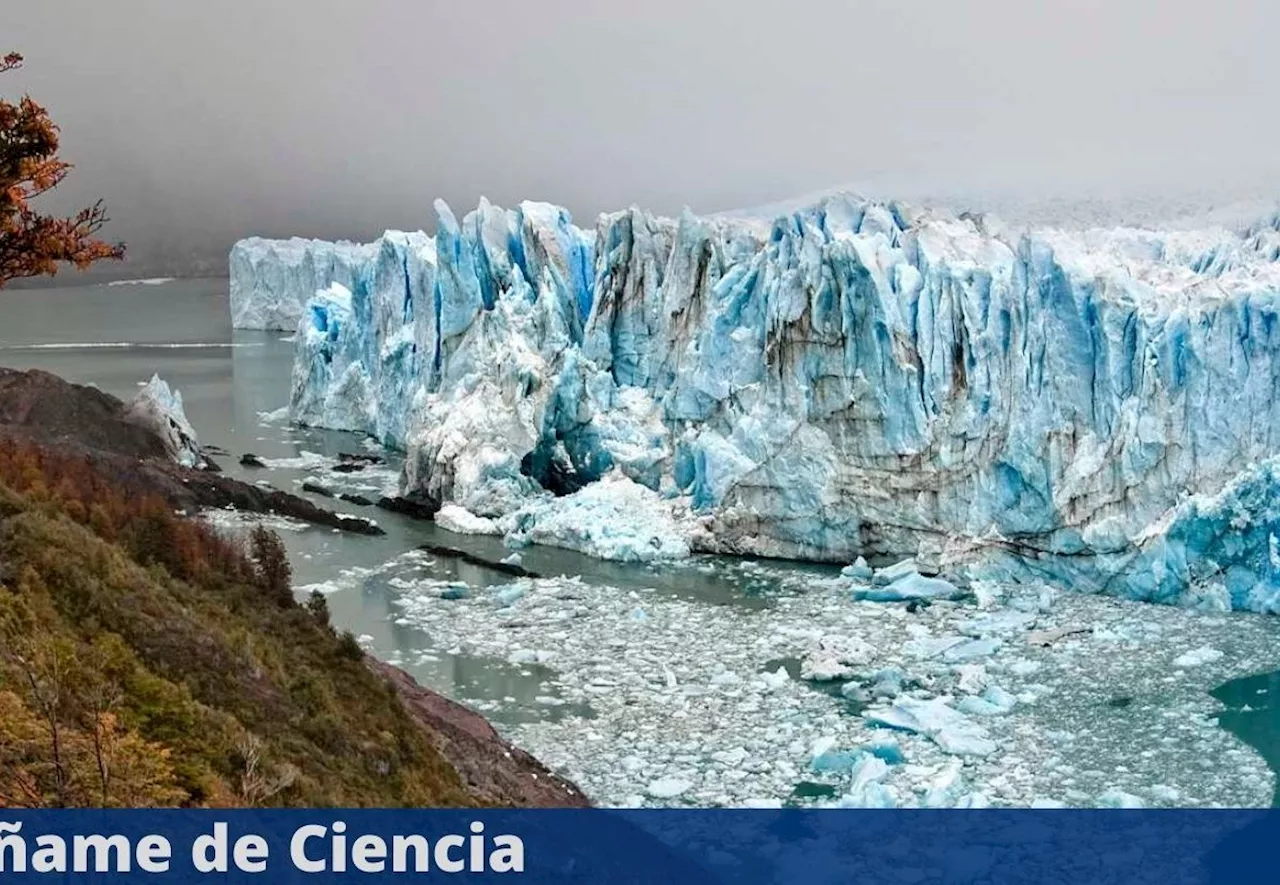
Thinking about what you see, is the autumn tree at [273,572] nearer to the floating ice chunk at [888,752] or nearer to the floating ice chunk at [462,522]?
the floating ice chunk at [888,752]

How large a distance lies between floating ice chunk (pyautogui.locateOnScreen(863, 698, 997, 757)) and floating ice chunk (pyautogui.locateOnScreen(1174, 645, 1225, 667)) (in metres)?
2.91

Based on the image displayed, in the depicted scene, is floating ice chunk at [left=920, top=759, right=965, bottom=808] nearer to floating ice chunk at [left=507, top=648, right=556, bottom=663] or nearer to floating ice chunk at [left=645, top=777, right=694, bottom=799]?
floating ice chunk at [left=645, top=777, right=694, bottom=799]

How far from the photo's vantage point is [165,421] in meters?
21.8

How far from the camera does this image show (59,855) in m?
3.38

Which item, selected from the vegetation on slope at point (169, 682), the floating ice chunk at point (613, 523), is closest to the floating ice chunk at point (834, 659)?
the floating ice chunk at point (613, 523)

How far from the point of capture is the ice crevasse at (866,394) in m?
14.6

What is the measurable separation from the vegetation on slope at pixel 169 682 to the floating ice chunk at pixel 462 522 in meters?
8.97

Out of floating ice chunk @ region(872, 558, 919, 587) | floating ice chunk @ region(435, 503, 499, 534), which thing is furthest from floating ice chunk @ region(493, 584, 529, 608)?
floating ice chunk @ region(872, 558, 919, 587)

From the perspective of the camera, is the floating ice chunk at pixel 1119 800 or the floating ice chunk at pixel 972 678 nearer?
the floating ice chunk at pixel 1119 800

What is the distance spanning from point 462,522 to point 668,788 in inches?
388

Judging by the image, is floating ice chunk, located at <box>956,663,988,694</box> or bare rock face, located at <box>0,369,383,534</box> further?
bare rock face, located at <box>0,369,383,534</box>

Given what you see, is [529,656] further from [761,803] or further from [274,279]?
[274,279]

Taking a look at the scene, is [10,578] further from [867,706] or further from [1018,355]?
[1018,355]

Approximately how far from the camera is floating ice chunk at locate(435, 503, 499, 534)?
18.2 meters
